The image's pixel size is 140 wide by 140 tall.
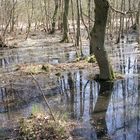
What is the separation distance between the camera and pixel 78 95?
1289 cm

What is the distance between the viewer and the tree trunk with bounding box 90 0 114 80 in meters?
13.5

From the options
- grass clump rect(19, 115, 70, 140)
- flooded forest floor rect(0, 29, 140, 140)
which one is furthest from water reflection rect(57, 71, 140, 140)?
grass clump rect(19, 115, 70, 140)

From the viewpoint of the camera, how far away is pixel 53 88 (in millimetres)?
14039

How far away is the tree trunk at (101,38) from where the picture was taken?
1354cm

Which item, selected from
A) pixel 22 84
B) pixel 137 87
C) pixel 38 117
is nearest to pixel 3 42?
pixel 22 84

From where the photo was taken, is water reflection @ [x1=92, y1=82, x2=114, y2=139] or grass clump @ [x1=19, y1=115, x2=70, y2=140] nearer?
grass clump @ [x1=19, y1=115, x2=70, y2=140]

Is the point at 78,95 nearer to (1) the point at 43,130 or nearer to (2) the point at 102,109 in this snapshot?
(2) the point at 102,109

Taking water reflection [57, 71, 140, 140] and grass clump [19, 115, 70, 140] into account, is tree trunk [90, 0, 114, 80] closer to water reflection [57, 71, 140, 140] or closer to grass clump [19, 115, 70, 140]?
water reflection [57, 71, 140, 140]

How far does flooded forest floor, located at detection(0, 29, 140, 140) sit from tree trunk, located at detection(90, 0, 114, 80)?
18.4 inches

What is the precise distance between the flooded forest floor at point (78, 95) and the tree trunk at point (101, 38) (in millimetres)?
469

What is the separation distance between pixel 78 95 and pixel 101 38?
2.38m

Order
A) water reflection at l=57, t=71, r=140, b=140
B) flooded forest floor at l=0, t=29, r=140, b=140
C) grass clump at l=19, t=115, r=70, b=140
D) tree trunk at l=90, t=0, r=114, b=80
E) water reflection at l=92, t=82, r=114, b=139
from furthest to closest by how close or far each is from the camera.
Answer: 1. tree trunk at l=90, t=0, r=114, b=80
2. flooded forest floor at l=0, t=29, r=140, b=140
3. water reflection at l=92, t=82, r=114, b=139
4. water reflection at l=57, t=71, r=140, b=140
5. grass clump at l=19, t=115, r=70, b=140

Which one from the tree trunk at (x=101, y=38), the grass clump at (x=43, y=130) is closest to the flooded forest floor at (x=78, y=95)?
the grass clump at (x=43, y=130)

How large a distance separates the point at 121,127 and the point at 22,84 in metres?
6.28
